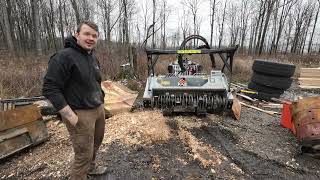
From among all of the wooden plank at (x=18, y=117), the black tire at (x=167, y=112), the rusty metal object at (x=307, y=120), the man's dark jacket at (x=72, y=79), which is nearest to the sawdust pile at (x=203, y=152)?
the black tire at (x=167, y=112)

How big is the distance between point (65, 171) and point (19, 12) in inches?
1234

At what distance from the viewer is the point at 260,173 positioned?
4.12 meters

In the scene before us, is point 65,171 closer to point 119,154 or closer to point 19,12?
point 119,154

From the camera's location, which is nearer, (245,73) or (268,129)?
(268,129)

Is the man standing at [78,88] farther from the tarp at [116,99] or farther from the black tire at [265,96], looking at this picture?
the black tire at [265,96]

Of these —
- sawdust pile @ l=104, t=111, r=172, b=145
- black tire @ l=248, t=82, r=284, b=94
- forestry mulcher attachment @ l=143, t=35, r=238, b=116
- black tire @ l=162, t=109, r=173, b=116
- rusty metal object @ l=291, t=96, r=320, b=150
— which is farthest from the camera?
black tire @ l=248, t=82, r=284, b=94

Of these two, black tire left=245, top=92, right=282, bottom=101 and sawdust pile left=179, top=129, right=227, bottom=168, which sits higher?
black tire left=245, top=92, right=282, bottom=101

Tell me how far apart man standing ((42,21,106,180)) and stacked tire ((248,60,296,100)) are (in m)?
6.10

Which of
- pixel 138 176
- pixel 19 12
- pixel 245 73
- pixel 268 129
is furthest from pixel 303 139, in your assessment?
pixel 19 12

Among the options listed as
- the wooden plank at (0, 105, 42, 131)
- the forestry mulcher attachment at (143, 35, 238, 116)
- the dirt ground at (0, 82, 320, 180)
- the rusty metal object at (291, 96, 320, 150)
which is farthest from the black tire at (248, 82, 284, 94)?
the wooden plank at (0, 105, 42, 131)

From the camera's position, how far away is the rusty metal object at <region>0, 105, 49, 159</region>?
4.50 metres

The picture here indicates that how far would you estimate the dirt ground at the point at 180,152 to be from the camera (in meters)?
4.15

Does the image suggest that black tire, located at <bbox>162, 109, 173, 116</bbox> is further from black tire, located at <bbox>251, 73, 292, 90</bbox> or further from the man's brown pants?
black tire, located at <bbox>251, 73, 292, 90</bbox>

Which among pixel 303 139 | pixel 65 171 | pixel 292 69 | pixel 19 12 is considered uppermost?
pixel 19 12
